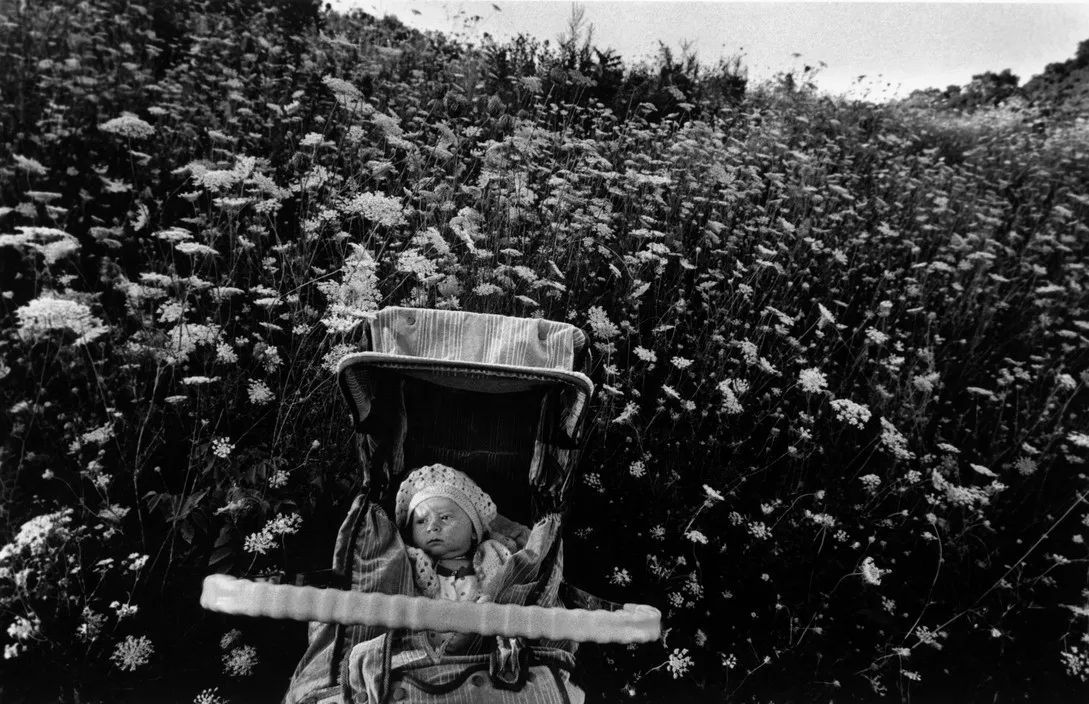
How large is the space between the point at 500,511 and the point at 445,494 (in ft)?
1.38

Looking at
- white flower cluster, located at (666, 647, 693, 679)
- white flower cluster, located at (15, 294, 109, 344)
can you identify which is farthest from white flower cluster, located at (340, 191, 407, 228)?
white flower cluster, located at (666, 647, 693, 679)

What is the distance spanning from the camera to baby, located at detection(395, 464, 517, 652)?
2.52 meters

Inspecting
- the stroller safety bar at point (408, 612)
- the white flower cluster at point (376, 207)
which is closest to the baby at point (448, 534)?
the stroller safety bar at point (408, 612)

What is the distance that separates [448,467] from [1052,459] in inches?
156

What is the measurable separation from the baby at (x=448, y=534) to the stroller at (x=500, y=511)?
0.11m

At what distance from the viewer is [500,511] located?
2.90 m

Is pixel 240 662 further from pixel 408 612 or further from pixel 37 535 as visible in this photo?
pixel 408 612

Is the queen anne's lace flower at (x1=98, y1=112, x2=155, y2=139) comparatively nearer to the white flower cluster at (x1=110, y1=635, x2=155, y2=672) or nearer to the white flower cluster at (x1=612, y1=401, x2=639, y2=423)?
the white flower cluster at (x1=110, y1=635, x2=155, y2=672)

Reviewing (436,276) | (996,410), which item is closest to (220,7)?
(436,276)

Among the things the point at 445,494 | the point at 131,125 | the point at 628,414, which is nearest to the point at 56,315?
the point at 131,125

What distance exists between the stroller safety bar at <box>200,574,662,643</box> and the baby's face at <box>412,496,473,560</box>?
1.06 m

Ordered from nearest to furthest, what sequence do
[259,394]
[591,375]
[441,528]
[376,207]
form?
[441,528] < [259,394] < [376,207] < [591,375]

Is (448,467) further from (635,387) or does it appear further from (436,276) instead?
(635,387)

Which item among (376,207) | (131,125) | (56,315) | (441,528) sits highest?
(131,125)
